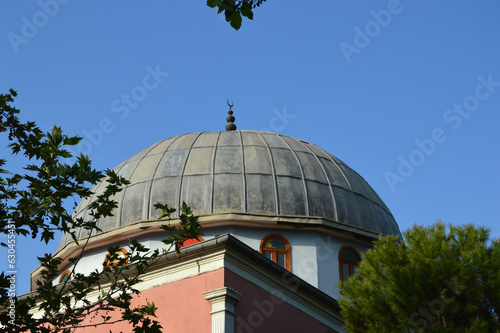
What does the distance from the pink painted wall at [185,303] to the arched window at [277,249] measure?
3.68 meters

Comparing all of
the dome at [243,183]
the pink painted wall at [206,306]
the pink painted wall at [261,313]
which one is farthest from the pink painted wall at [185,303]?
the dome at [243,183]

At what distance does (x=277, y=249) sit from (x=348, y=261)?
76.8 inches

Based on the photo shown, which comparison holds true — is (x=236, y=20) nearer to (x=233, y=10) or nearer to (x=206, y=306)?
(x=233, y=10)

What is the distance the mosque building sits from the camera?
12.9m

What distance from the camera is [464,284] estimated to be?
10367 millimetres

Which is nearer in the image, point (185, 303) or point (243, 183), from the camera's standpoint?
point (185, 303)

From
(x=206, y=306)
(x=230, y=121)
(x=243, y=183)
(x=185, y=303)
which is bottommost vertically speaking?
(x=206, y=306)

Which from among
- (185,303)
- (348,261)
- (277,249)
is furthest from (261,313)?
(348,261)

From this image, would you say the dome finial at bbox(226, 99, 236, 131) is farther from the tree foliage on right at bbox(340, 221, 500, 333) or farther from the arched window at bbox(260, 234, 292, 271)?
the tree foliage on right at bbox(340, 221, 500, 333)

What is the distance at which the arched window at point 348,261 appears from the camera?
17.2m

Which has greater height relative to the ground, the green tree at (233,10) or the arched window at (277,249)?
the arched window at (277,249)

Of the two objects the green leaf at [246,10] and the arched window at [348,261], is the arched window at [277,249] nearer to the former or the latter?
the arched window at [348,261]

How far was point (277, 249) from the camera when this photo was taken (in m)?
16.6

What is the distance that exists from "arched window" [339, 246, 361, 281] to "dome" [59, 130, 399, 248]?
29.1 inches
